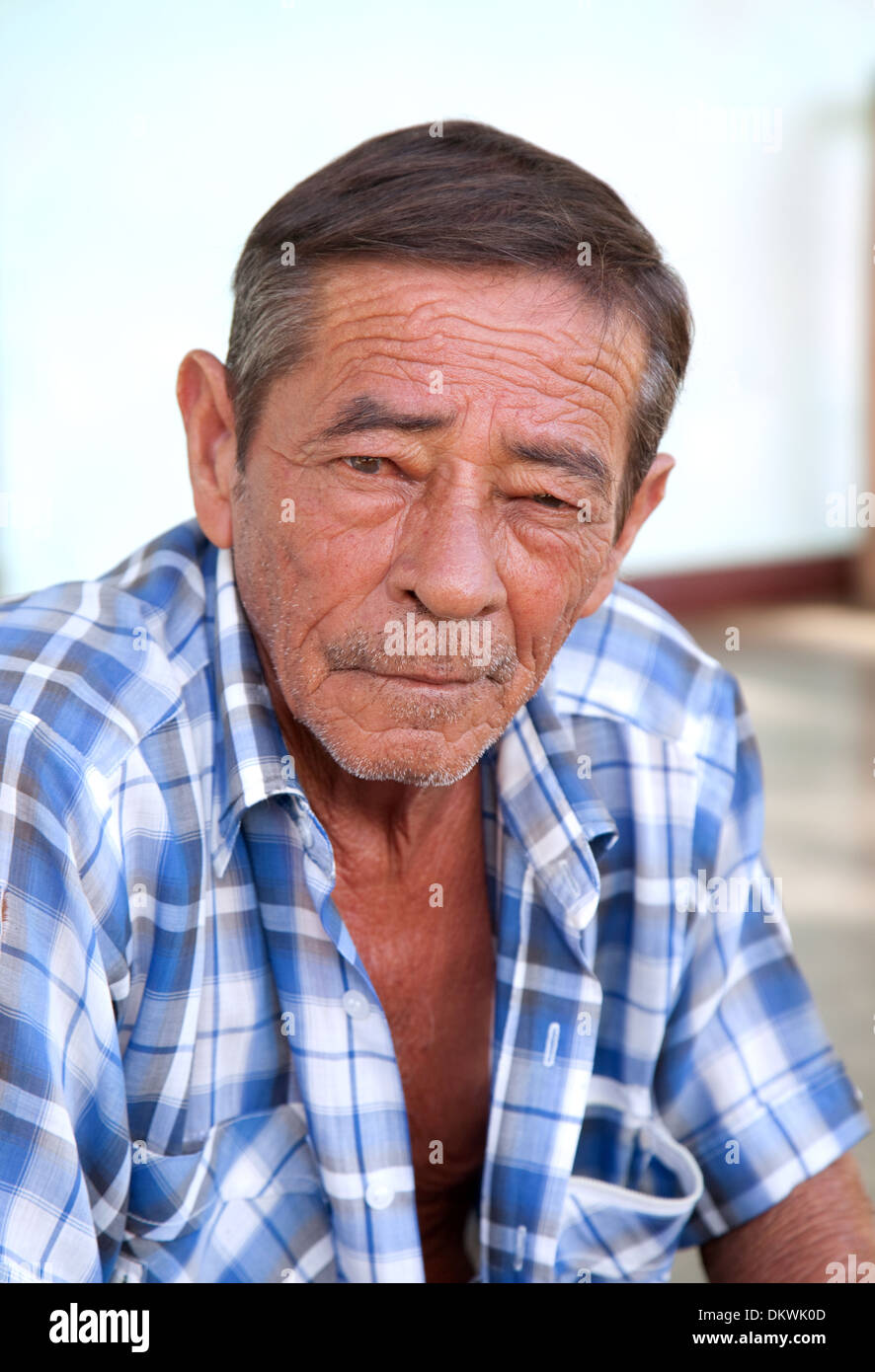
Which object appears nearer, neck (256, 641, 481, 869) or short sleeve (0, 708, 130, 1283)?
short sleeve (0, 708, 130, 1283)

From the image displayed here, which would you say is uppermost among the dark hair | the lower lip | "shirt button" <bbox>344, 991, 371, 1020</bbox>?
the dark hair

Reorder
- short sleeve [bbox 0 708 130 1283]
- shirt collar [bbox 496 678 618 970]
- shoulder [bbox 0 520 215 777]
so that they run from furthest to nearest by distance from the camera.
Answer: shirt collar [bbox 496 678 618 970] → shoulder [bbox 0 520 215 777] → short sleeve [bbox 0 708 130 1283]

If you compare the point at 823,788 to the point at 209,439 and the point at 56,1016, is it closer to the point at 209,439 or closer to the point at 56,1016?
the point at 209,439

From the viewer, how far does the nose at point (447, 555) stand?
103 cm

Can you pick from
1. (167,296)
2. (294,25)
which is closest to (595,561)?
(167,296)

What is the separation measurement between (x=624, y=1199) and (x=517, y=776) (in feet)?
1.35

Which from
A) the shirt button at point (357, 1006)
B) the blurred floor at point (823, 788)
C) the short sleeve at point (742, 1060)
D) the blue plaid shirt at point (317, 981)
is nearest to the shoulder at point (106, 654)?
the blue plaid shirt at point (317, 981)

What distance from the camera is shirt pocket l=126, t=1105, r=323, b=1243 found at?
1077 mm

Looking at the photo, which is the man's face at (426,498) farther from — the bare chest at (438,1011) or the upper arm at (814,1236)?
the upper arm at (814,1236)

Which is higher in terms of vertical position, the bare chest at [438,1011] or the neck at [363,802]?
the neck at [363,802]

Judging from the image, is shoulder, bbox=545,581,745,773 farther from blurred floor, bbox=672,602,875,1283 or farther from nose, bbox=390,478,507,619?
blurred floor, bbox=672,602,875,1283

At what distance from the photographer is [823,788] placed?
12.8 feet

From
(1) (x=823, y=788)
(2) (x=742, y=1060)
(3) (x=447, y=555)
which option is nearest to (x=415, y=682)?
(3) (x=447, y=555)

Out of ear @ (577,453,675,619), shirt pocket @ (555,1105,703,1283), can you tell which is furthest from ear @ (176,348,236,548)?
shirt pocket @ (555,1105,703,1283)
